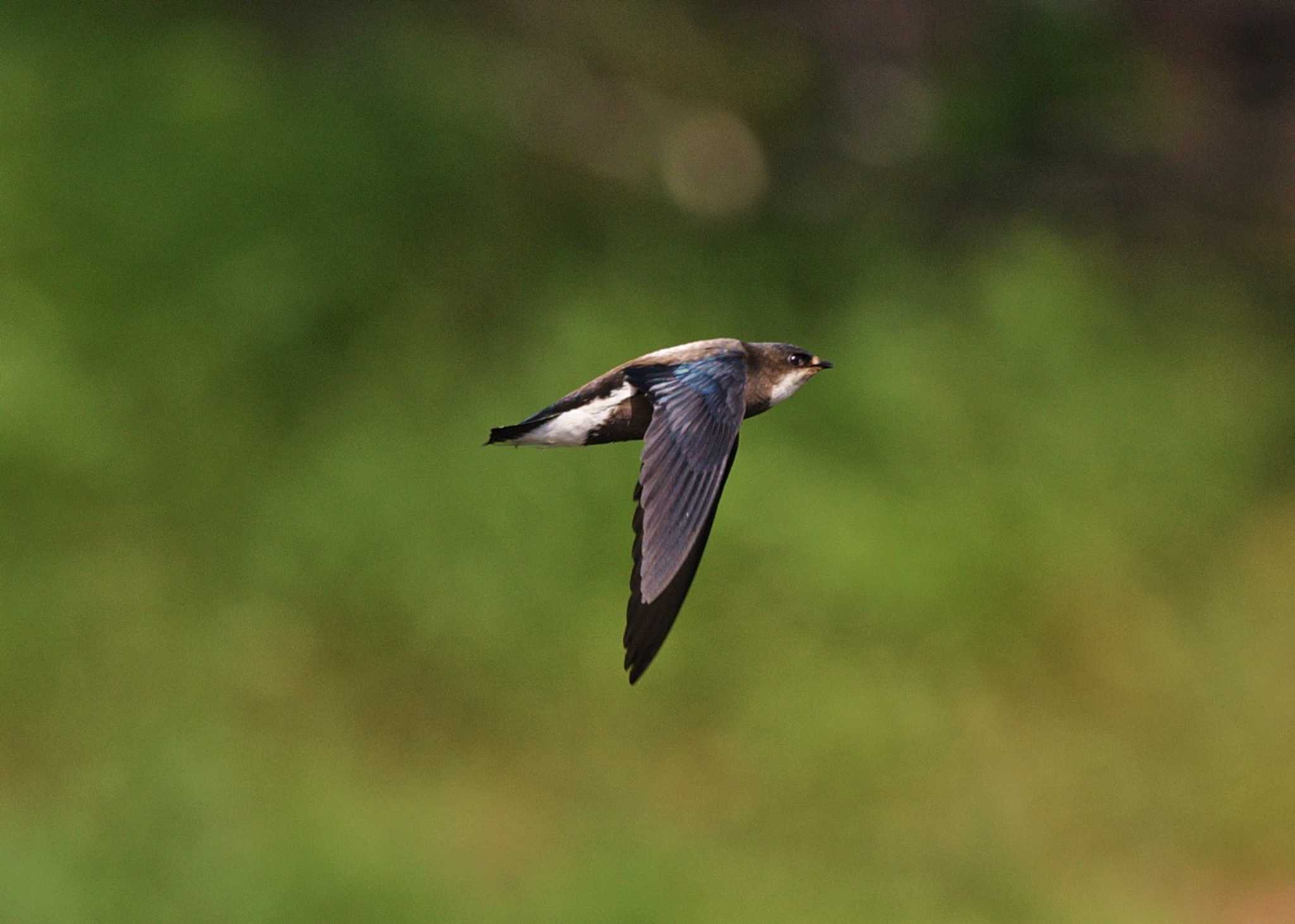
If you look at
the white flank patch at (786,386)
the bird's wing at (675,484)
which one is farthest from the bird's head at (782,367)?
the bird's wing at (675,484)

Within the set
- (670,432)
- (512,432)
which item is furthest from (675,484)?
(512,432)

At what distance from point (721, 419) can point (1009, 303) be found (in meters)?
9.58

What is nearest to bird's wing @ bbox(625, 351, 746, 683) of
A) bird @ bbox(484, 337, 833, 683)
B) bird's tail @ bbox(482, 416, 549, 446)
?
bird @ bbox(484, 337, 833, 683)

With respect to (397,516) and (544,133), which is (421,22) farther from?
(397,516)

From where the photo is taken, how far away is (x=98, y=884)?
8.16 m

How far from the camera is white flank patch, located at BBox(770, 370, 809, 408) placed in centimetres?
342

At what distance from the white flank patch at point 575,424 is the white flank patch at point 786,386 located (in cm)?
28

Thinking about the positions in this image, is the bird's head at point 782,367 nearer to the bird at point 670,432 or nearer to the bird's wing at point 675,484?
the bird at point 670,432

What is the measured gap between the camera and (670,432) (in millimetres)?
2928

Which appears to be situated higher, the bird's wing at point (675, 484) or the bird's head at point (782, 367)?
the bird's head at point (782, 367)

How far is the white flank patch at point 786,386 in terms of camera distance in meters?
3.42

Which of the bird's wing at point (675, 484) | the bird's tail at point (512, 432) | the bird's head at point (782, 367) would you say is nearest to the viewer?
the bird's wing at point (675, 484)

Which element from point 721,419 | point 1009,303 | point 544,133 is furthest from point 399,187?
point 721,419

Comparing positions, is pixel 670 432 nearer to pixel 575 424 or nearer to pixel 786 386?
pixel 575 424
